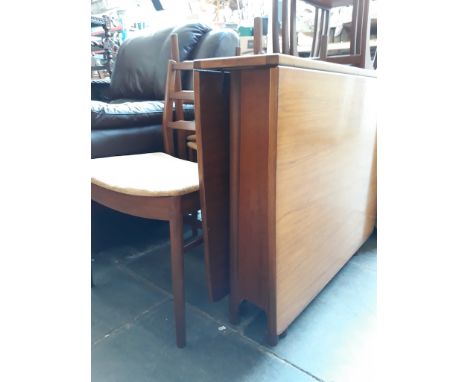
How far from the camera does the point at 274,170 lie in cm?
83

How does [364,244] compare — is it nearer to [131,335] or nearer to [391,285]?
[131,335]

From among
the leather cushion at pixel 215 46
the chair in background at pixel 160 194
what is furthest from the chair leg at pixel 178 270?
the leather cushion at pixel 215 46

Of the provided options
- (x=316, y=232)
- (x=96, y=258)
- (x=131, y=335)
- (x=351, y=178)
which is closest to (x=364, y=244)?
(x=351, y=178)

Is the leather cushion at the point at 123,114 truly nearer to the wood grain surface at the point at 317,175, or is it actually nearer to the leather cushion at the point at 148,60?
the leather cushion at the point at 148,60

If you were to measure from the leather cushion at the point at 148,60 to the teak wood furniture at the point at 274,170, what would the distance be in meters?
1.30

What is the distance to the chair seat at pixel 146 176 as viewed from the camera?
937 millimetres

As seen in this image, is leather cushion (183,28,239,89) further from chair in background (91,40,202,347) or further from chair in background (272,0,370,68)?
chair in background (91,40,202,347)

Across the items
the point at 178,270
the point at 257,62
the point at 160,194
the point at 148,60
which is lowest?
the point at 178,270

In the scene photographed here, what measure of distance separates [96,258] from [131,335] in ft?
1.88

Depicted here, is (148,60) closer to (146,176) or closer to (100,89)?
(100,89)

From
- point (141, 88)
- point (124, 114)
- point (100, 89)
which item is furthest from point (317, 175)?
point (100, 89)

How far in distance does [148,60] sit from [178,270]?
1835 millimetres
